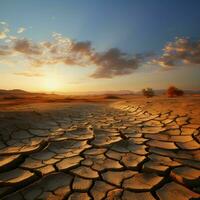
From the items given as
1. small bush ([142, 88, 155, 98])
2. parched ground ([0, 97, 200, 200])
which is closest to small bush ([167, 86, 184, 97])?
small bush ([142, 88, 155, 98])

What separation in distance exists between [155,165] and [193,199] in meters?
0.58

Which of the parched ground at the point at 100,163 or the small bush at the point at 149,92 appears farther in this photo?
the small bush at the point at 149,92

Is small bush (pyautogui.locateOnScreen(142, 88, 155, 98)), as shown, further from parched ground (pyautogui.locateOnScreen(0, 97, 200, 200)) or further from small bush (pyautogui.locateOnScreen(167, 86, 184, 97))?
parched ground (pyautogui.locateOnScreen(0, 97, 200, 200))

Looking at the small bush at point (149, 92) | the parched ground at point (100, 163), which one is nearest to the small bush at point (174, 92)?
the small bush at point (149, 92)

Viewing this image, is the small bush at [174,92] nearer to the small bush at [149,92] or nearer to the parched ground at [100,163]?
the small bush at [149,92]

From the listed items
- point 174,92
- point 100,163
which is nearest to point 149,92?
point 174,92

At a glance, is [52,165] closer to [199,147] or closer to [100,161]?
[100,161]

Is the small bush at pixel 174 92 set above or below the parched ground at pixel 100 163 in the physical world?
above

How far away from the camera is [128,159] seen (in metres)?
2.28

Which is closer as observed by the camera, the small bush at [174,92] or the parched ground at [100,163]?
the parched ground at [100,163]

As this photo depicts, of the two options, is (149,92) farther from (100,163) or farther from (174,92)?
(100,163)

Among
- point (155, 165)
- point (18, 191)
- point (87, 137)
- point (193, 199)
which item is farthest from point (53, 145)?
point (193, 199)

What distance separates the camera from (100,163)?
2.18 metres

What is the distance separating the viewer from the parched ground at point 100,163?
164 cm
